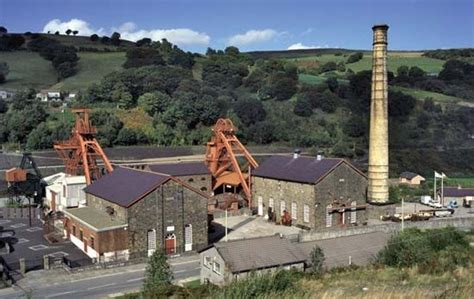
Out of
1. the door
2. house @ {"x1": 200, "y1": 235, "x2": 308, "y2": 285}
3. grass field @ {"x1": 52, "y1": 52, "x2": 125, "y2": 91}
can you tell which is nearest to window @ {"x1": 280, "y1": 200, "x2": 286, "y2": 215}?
the door

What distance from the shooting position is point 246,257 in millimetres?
23125

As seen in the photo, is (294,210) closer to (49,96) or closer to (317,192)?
(317,192)

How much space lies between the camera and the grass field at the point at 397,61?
121 m

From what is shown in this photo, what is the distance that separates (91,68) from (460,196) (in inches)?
3207

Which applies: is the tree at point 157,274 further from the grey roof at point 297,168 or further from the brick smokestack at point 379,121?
the brick smokestack at point 379,121

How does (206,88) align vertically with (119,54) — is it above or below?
below

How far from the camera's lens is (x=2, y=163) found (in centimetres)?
5678

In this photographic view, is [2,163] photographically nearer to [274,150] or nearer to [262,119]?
A: [274,150]

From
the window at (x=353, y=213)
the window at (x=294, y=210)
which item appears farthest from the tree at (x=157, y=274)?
the window at (x=353, y=213)

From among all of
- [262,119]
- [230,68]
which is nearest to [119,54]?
[230,68]

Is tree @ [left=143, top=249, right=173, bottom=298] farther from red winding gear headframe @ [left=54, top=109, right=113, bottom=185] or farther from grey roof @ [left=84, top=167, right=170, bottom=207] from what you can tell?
red winding gear headframe @ [left=54, top=109, right=113, bottom=185]

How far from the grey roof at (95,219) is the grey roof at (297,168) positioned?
13832mm

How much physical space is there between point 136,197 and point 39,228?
12.1 metres

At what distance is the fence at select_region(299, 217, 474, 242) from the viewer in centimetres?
3300
